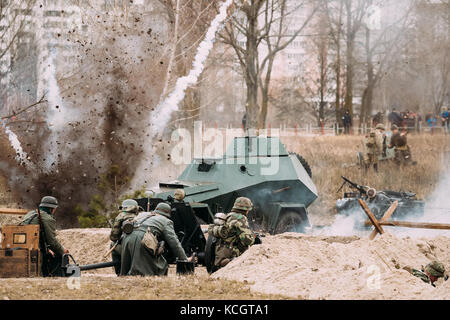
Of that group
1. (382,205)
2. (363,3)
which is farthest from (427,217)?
(363,3)

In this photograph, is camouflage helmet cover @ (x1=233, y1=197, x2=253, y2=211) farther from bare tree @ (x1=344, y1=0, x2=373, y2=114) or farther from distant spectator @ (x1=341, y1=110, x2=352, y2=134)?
distant spectator @ (x1=341, y1=110, x2=352, y2=134)

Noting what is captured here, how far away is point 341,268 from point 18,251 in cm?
442

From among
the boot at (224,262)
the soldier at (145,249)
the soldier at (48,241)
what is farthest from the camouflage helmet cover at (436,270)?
the soldier at (48,241)

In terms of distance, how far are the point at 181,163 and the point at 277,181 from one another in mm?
10118

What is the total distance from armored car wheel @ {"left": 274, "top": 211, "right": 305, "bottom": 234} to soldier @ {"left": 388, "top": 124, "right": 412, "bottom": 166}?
7.18 m

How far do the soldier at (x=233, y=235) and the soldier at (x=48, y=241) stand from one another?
219cm

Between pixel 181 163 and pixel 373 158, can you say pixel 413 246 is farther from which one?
Answer: pixel 181 163

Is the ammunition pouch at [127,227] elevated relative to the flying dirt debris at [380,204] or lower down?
elevated

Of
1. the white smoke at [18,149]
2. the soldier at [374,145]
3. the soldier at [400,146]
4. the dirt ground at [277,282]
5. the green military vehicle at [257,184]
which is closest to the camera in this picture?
the dirt ground at [277,282]

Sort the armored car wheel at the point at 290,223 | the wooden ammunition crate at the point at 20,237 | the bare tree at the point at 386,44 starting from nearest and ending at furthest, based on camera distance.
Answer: the wooden ammunition crate at the point at 20,237 < the armored car wheel at the point at 290,223 < the bare tree at the point at 386,44

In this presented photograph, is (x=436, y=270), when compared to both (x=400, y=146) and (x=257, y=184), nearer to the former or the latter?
(x=257, y=184)

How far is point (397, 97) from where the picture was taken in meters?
48.6

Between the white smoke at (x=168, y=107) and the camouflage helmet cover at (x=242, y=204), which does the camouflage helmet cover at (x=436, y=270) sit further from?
the white smoke at (x=168, y=107)

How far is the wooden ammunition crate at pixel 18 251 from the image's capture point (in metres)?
11.1
